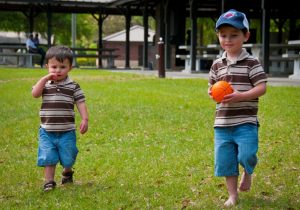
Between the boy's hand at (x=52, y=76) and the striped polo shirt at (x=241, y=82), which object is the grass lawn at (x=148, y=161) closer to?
the striped polo shirt at (x=241, y=82)

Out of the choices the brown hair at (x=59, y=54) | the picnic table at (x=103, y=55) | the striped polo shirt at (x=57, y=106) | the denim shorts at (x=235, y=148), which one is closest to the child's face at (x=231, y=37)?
the denim shorts at (x=235, y=148)

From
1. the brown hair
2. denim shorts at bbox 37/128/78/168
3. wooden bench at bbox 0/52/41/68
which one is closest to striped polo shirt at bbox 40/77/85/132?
denim shorts at bbox 37/128/78/168

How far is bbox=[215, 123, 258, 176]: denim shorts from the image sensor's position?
3.93m

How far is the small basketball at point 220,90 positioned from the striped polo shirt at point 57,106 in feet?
4.71

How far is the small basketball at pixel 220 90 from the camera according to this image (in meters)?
3.79

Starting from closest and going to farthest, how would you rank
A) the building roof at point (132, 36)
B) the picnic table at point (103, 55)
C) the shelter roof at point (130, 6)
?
the shelter roof at point (130, 6), the picnic table at point (103, 55), the building roof at point (132, 36)

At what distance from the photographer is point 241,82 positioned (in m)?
3.98

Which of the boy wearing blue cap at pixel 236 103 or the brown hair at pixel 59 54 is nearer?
the boy wearing blue cap at pixel 236 103

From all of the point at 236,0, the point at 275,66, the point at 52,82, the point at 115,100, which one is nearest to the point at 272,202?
the point at 52,82

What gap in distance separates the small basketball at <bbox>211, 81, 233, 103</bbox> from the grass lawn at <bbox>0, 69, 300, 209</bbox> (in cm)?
82

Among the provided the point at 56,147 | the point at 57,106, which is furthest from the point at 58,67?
the point at 56,147

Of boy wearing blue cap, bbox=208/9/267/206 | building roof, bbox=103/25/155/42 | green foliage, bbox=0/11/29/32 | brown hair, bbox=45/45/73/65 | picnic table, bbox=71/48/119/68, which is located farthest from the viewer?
building roof, bbox=103/25/155/42

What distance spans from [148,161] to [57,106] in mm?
1371

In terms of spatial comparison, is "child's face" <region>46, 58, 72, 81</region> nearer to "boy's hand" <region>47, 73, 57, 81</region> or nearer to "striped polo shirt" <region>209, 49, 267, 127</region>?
"boy's hand" <region>47, 73, 57, 81</region>
